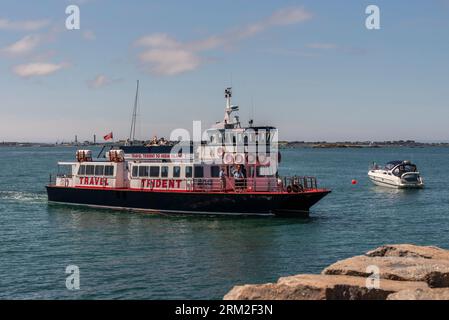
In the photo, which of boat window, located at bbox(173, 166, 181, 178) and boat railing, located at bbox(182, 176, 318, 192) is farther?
boat window, located at bbox(173, 166, 181, 178)

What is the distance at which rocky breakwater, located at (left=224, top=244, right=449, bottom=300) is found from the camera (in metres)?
12.3

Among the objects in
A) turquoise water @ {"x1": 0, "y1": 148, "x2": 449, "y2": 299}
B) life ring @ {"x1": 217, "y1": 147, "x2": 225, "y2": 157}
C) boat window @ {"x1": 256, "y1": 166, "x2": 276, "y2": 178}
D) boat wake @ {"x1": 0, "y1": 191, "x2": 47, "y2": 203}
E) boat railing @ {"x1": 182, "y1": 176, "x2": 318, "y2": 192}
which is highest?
life ring @ {"x1": 217, "y1": 147, "x2": 225, "y2": 157}

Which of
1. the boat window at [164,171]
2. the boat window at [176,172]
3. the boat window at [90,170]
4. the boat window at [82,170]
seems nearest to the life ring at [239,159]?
the boat window at [176,172]

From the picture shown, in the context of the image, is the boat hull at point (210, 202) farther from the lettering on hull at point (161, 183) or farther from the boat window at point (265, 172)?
the boat window at point (265, 172)

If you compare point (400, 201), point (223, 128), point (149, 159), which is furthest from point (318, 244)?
point (400, 201)

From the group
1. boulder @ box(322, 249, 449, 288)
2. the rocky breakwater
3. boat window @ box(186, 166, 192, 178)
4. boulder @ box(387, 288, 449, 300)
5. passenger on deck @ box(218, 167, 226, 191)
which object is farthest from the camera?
boat window @ box(186, 166, 192, 178)

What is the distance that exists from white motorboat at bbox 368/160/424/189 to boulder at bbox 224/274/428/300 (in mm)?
52834

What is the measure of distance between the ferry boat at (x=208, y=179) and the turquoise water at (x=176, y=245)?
126cm

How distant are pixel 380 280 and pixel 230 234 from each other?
60.3 ft

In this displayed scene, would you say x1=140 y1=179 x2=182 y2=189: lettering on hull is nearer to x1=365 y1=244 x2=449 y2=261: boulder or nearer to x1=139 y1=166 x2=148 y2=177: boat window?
x1=139 y1=166 x2=148 y2=177: boat window

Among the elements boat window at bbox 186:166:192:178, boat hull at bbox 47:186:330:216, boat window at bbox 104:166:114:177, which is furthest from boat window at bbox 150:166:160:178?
boat window at bbox 104:166:114:177

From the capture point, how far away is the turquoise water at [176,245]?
21.0m

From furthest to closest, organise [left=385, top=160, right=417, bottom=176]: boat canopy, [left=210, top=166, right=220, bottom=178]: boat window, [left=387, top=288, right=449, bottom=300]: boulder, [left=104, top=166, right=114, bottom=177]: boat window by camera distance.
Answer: [left=385, top=160, right=417, bottom=176]: boat canopy, [left=104, top=166, right=114, bottom=177]: boat window, [left=210, top=166, right=220, bottom=178]: boat window, [left=387, top=288, right=449, bottom=300]: boulder
